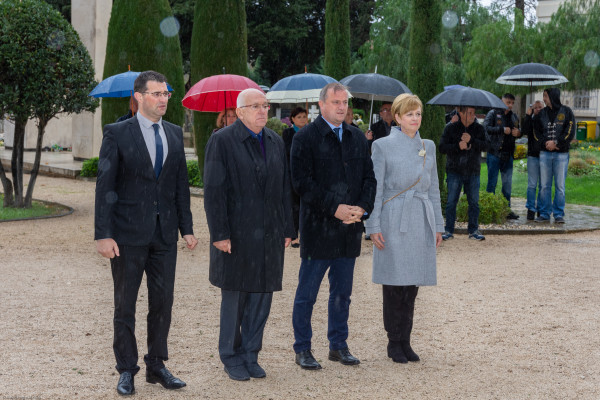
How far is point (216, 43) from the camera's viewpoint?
18172 mm

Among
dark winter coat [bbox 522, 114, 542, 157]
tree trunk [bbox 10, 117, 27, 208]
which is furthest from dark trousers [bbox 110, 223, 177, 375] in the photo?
tree trunk [bbox 10, 117, 27, 208]

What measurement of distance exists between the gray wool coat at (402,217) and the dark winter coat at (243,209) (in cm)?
82

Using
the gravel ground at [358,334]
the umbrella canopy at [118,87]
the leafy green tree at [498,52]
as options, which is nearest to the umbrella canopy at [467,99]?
the gravel ground at [358,334]

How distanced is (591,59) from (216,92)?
876 inches

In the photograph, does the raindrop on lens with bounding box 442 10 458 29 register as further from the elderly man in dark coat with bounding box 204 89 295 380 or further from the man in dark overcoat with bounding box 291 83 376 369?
the elderly man in dark coat with bounding box 204 89 295 380

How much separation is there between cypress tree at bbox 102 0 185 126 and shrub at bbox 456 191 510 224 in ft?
23.2

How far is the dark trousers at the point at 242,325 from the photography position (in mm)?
5188

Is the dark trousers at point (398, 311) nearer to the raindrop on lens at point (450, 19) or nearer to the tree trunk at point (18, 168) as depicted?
the tree trunk at point (18, 168)

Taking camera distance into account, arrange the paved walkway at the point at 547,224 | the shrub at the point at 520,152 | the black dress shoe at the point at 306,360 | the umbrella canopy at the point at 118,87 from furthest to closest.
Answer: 1. the shrub at the point at 520,152
2. the paved walkway at the point at 547,224
3. the umbrella canopy at the point at 118,87
4. the black dress shoe at the point at 306,360

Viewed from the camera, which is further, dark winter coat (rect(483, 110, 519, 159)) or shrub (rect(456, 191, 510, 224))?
dark winter coat (rect(483, 110, 519, 159))

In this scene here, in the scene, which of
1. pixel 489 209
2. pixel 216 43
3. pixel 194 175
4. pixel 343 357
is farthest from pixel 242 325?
pixel 194 175

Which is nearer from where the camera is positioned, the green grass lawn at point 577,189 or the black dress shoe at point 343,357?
the black dress shoe at point 343,357

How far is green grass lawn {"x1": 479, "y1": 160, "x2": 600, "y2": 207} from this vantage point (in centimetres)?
1711

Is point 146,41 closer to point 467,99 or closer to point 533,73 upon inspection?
point 533,73
